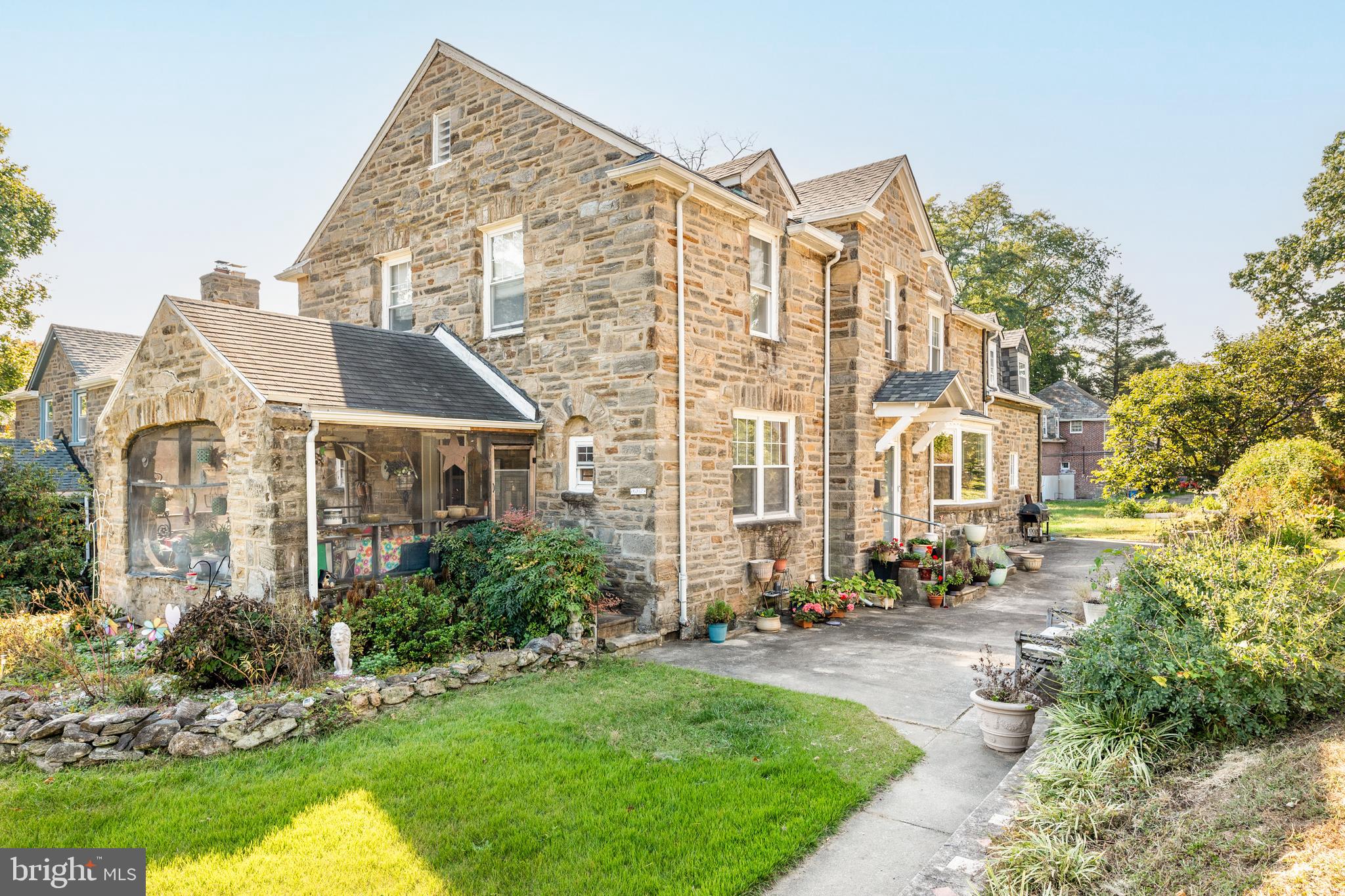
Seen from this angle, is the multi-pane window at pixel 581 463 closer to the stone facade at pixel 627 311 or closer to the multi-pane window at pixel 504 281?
the stone facade at pixel 627 311

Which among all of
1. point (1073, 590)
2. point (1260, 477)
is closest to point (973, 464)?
point (1073, 590)

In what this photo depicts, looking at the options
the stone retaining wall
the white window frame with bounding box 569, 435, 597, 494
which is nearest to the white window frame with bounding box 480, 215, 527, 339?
the white window frame with bounding box 569, 435, 597, 494

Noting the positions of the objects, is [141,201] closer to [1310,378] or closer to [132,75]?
[132,75]

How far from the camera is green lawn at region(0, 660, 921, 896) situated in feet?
13.7

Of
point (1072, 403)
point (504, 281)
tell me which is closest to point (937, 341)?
point (504, 281)

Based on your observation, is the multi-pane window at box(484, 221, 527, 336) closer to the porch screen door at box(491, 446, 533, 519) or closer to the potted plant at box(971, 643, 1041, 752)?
the porch screen door at box(491, 446, 533, 519)

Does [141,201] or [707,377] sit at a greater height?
[141,201]

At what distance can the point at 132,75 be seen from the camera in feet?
32.7

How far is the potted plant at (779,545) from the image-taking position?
1193 cm

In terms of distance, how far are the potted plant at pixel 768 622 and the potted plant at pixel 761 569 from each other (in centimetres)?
56

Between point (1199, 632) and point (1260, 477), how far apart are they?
10.8m

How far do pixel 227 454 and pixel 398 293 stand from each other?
5.92m

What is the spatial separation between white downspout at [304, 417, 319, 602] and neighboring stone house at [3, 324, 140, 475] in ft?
55.1

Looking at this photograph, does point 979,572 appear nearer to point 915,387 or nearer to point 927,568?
point 927,568
